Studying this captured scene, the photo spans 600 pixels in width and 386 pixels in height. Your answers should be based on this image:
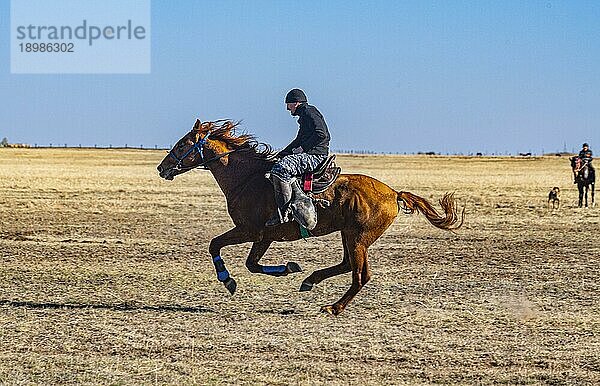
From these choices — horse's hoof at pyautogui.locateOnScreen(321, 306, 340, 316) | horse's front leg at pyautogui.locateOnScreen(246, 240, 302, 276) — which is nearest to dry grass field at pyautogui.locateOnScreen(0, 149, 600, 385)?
horse's hoof at pyautogui.locateOnScreen(321, 306, 340, 316)

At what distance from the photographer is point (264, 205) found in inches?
445

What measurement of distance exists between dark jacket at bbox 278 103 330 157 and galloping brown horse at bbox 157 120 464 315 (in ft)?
1.54

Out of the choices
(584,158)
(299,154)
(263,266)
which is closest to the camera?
(299,154)

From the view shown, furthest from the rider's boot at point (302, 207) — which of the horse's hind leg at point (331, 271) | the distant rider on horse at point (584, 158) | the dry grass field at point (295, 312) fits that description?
the distant rider on horse at point (584, 158)

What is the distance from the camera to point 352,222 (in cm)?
1122

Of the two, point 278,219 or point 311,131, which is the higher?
point 311,131

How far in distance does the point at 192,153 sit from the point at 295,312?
2.20 meters

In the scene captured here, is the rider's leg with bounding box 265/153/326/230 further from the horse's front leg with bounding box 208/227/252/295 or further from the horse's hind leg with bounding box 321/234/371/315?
the horse's hind leg with bounding box 321/234/371/315

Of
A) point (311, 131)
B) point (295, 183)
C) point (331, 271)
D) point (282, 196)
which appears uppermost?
point (311, 131)

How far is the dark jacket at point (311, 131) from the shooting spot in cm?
1109

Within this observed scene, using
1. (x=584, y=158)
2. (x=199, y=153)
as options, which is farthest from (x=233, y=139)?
(x=584, y=158)

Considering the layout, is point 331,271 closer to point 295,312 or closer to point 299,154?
point 295,312

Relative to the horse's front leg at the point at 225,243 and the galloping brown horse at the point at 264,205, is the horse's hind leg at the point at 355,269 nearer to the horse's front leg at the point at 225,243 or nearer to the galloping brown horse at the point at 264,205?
the galloping brown horse at the point at 264,205

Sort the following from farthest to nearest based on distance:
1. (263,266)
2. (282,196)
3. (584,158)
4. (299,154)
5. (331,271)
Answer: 1. (584,158)
2. (331,271)
3. (263,266)
4. (299,154)
5. (282,196)
